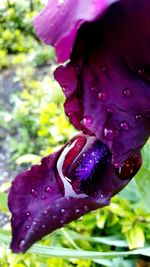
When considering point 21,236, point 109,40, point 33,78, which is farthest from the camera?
point 33,78

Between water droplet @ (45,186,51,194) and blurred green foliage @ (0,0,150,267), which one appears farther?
blurred green foliage @ (0,0,150,267)

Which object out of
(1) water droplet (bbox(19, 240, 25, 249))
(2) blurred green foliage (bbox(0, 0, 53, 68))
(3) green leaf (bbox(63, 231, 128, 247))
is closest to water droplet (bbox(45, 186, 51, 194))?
(1) water droplet (bbox(19, 240, 25, 249))

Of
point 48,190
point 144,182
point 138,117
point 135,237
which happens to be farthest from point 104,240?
point 138,117

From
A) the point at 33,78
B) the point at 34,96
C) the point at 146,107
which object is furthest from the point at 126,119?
the point at 33,78

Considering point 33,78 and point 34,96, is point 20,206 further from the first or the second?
point 33,78

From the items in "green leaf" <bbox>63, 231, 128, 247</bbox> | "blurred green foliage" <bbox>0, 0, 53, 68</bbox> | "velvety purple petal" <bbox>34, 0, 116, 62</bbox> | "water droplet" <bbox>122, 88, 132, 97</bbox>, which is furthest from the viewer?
"blurred green foliage" <bbox>0, 0, 53, 68</bbox>

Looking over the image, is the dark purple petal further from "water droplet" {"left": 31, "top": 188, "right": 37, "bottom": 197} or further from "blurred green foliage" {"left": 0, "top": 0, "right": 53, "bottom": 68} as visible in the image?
"blurred green foliage" {"left": 0, "top": 0, "right": 53, "bottom": 68}
